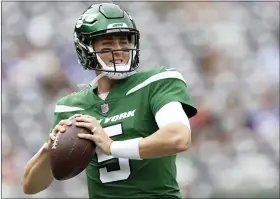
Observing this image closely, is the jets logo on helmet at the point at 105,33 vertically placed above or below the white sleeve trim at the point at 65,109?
above

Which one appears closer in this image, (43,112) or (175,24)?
(43,112)

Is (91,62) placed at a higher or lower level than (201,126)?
higher

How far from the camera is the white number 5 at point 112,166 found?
291cm

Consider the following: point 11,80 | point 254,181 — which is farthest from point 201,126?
point 11,80

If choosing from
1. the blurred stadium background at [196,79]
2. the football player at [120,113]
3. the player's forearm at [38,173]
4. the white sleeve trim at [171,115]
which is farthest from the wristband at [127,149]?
the blurred stadium background at [196,79]

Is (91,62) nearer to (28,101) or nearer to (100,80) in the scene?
(100,80)

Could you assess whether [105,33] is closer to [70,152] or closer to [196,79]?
[70,152]

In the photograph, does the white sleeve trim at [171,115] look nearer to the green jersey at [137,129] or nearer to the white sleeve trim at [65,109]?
the green jersey at [137,129]

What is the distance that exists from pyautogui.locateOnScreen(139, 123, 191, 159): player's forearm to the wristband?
31mm

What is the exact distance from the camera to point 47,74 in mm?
7012

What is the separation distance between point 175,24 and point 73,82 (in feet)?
4.32

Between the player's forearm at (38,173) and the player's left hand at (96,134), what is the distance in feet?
1.05

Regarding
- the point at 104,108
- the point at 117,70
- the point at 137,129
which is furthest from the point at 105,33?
the point at 137,129

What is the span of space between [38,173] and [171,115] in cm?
73
